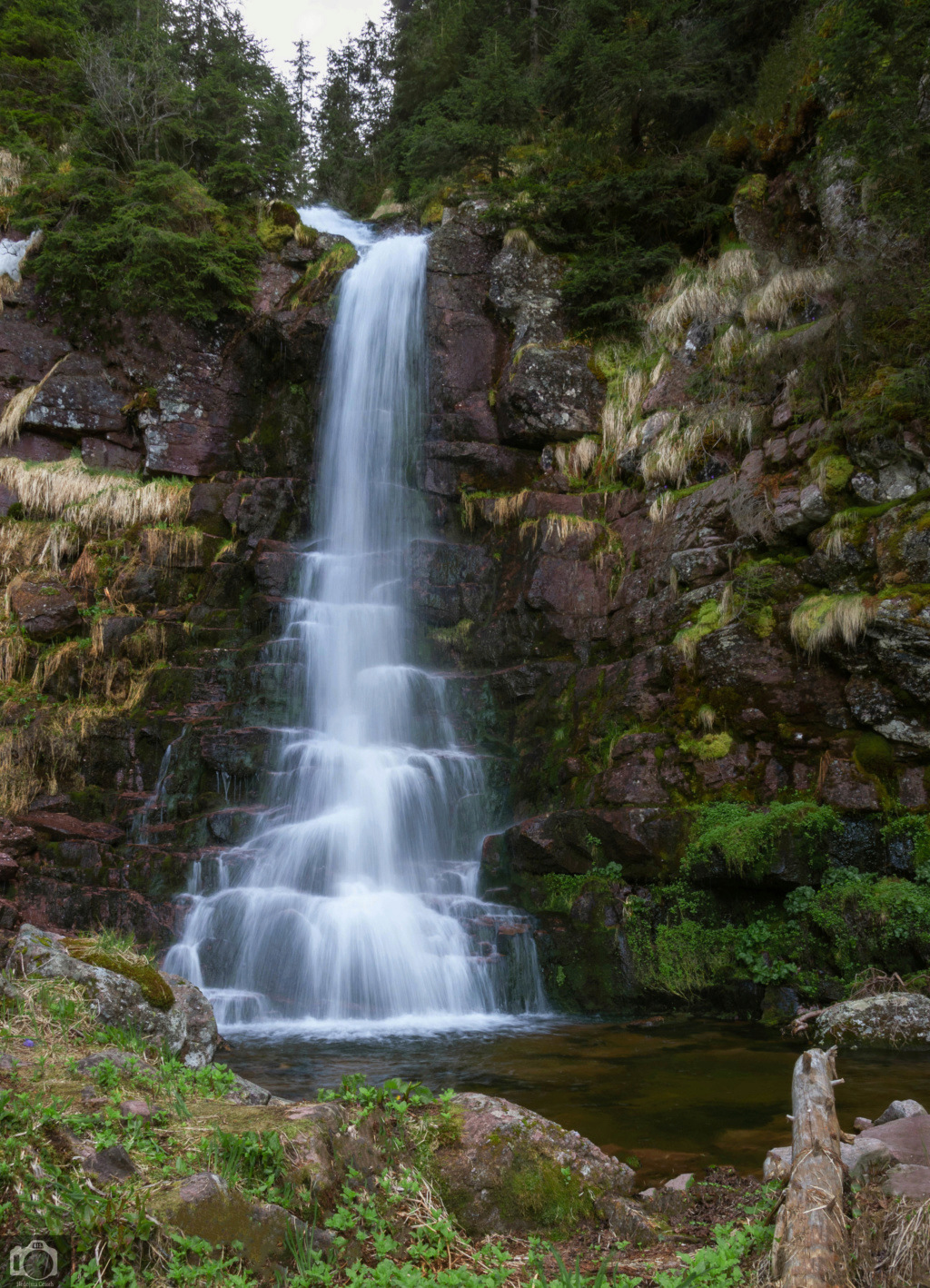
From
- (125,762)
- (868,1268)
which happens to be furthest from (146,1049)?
(125,762)

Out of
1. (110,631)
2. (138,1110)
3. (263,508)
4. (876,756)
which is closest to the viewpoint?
(138,1110)

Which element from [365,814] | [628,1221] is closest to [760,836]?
[365,814]

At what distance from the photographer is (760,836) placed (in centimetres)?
814

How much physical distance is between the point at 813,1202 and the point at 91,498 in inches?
607

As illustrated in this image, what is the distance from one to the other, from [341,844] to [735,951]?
4942 millimetres

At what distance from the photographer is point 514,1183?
3.40 meters

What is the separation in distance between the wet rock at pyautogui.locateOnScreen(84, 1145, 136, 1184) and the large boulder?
1.85 metres

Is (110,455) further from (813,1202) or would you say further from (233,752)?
(813,1202)

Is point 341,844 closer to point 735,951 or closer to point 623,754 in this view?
point 623,754

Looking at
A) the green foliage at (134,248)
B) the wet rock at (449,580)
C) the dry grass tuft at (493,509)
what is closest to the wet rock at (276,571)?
the wet rock at (449,580)

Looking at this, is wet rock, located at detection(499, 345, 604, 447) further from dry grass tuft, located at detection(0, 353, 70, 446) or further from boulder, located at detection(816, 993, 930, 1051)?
boulder, located at detection(816, 993, 930, 1051)

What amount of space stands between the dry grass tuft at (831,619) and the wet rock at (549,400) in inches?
257

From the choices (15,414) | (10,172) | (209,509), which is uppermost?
(10,172)

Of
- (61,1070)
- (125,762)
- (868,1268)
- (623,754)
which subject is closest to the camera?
(868,1268)
